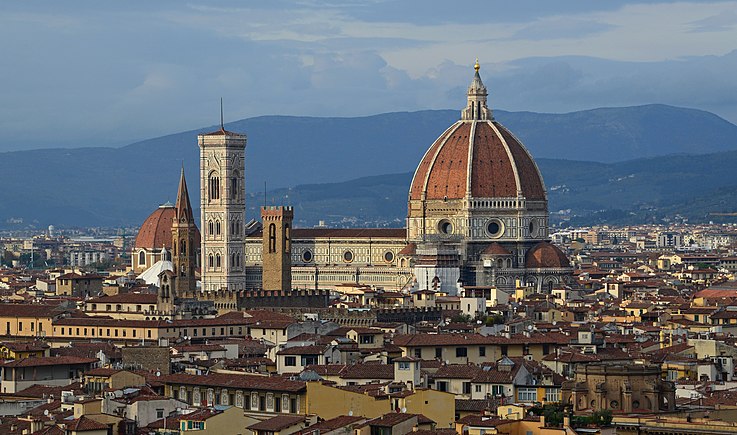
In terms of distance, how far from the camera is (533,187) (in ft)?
480

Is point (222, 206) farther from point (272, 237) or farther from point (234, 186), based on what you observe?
point (272, 237)

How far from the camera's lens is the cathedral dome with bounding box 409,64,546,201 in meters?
144

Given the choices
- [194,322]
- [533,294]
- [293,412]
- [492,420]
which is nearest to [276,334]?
[194,322]

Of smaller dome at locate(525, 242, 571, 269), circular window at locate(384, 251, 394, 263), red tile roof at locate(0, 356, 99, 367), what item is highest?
circular window at locate(384, 251, 394, 263)

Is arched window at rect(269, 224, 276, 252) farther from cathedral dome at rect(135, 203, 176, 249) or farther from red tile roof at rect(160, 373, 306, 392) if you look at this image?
red tile roof at rect(160, 373, 306, 392)

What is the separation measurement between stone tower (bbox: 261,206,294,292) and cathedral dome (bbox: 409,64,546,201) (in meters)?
17.4

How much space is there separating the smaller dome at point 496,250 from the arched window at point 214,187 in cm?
1662

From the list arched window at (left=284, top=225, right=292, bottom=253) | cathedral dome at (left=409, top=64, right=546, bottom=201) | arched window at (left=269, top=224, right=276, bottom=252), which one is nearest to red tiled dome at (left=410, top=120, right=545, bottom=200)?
cathedral dome at (left=409, top=64, right=546, bottom=201)

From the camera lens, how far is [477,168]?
14450 centimetres

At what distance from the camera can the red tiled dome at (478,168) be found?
144375mm

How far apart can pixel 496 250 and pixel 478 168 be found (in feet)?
23.2

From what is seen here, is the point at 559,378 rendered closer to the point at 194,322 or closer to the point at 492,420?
the point at 492,420

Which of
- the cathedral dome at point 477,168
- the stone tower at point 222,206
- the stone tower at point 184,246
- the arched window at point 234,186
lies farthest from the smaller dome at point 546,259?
the stone tower at point 184,246

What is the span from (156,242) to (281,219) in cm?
3432
